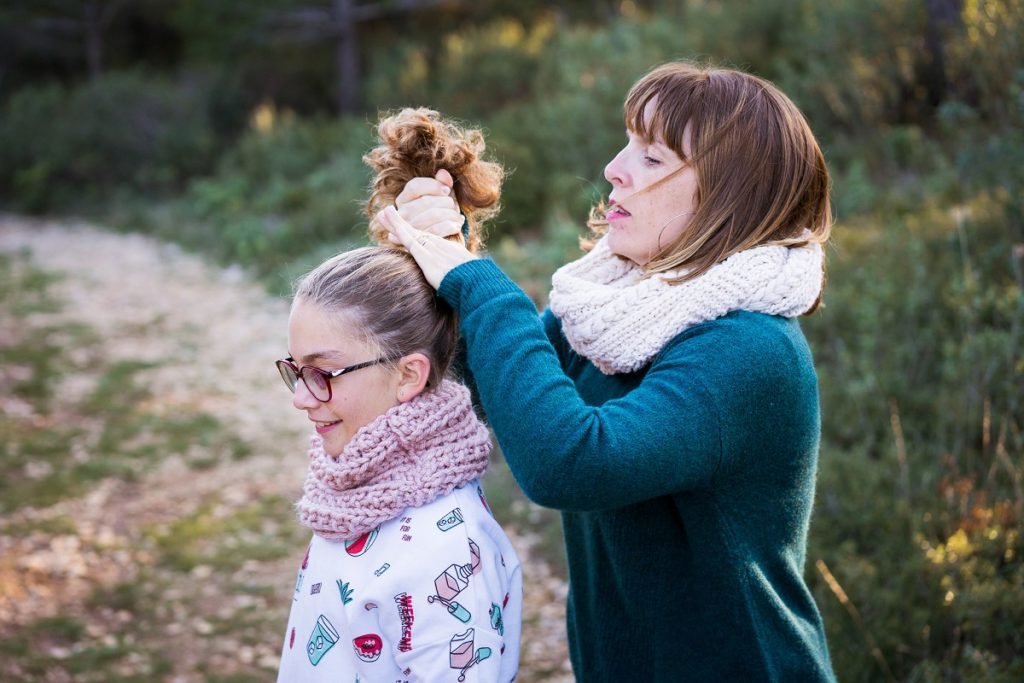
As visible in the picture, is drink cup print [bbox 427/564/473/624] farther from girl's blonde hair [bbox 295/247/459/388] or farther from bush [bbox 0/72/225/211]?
bush [bbox 0/72/225/211]

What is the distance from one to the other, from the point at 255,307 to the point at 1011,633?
791 centimetres

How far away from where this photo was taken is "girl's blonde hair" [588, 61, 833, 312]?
1.84 m

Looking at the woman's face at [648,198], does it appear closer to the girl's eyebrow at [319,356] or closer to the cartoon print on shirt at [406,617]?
the girl's eyebrow at [319,356]

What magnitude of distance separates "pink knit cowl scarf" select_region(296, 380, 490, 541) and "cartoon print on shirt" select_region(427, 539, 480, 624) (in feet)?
0.50

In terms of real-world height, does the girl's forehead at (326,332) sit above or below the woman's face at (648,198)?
below

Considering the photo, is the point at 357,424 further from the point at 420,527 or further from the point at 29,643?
the point at 29,643

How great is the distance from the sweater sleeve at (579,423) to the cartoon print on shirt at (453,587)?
280mm

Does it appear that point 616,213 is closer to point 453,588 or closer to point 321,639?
point 453,588

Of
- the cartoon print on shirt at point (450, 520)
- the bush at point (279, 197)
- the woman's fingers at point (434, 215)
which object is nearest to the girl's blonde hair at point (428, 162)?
the woman's fingers at point (434, 215)

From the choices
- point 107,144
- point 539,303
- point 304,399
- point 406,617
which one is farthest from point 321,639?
point 107,144

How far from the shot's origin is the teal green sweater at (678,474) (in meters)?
1.58

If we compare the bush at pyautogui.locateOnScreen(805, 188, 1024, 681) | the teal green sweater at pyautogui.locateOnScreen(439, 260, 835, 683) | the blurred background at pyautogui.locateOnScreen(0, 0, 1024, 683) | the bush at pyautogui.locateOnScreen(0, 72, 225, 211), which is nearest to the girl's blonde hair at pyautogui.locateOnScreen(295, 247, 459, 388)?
the teal green sweater at pyautogui.locateOnScreen(439, 260, 835, 683)

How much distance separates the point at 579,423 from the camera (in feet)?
5.11

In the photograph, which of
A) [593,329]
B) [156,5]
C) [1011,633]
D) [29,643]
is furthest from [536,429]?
[156,5]
